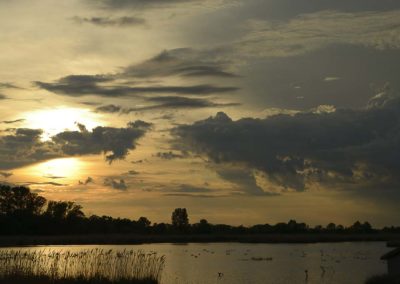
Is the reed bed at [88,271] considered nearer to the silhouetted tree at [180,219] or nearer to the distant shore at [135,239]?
the distant shore at [135,239]

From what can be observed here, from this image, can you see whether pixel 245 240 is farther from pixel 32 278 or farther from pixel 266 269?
pixel 32 278

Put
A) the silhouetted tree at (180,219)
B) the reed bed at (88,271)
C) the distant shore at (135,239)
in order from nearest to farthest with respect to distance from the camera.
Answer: the reed bed at (88,271), the distant shore at (135,239), the silhouetted tree at (180,219)

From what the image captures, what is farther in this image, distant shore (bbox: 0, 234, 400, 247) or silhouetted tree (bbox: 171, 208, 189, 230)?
silhouetted tree (bbox: 171, 208, 189, 230)

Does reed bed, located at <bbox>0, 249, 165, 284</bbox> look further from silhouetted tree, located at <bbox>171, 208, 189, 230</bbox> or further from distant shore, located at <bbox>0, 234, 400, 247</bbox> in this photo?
silhouetted tree, located at <bbox>171, 208, 189, 230</bbox>

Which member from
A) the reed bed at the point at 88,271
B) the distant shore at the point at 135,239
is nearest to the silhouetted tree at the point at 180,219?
the distant shore at the point at 135,239

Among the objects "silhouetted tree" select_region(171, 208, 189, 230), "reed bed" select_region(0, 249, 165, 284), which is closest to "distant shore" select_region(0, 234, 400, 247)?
"silhouetted tree" select_region(171, 208, 189, 230)

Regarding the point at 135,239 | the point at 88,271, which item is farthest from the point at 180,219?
the point at 88,271

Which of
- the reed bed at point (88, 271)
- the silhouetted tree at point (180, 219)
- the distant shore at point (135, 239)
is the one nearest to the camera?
the reed bed at point (88, 271)

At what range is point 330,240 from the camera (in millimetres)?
106875

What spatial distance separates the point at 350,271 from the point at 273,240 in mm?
60376

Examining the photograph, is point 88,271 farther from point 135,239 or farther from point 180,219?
point 180,219

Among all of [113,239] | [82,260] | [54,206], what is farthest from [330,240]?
[82,260]

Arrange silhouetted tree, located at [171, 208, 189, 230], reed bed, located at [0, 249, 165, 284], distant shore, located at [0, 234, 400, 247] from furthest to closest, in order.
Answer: silhouetted tree, located at [171, 208, 189, 230] < distant shore, located at [0, 234, 400, 247] < reed bed, located at [0, 249, 165, 284]

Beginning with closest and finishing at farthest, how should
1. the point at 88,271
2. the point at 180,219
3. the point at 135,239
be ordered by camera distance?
the point at 88,271, the point at 135,239, the point at 180,219
